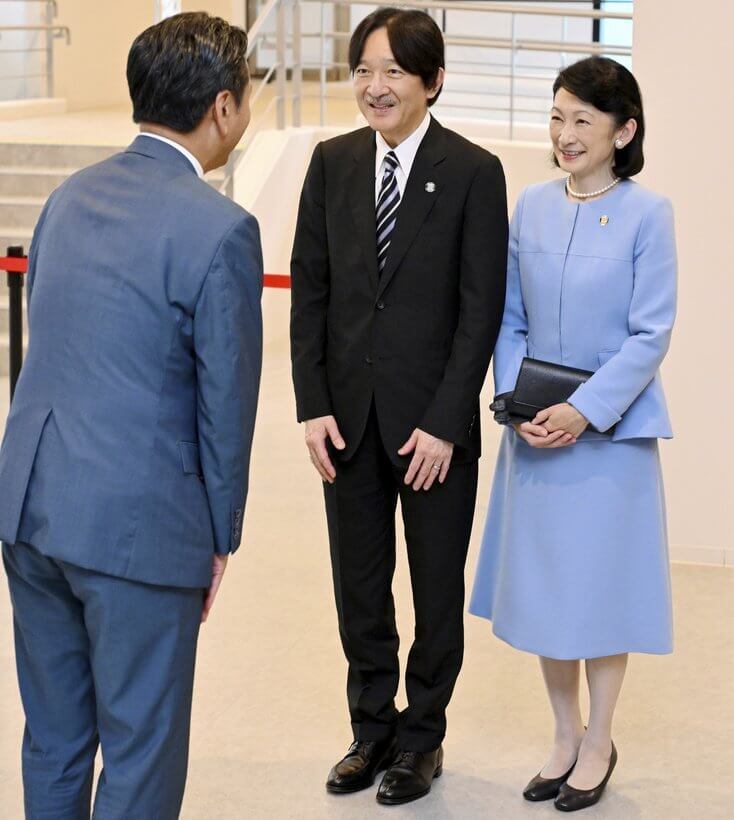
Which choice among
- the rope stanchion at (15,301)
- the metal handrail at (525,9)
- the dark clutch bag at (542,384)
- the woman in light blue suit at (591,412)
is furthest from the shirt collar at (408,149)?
the metal handrail at (525,9)

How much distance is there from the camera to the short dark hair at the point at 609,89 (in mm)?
2889

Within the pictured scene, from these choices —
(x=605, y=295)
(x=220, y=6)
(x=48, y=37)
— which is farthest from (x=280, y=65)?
(x=605, y=295)

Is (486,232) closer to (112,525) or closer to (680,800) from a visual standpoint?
(112,525)

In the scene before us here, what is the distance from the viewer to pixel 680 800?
3164 mm

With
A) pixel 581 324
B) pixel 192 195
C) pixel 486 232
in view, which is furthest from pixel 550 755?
pixel 192 195

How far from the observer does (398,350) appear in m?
2.98

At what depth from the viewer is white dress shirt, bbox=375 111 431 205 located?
299cm

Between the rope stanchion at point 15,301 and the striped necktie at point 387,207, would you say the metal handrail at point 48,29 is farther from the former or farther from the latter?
the striped necktie at point 387,207

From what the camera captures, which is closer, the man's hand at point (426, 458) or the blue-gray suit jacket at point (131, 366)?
the blue-gray suit jacket at point (131, 366)

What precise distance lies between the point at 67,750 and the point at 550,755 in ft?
4.60

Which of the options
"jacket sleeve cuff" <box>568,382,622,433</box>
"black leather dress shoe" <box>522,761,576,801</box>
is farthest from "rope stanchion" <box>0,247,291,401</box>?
"black leather dress shoe" <box>522,761,576,801</box>

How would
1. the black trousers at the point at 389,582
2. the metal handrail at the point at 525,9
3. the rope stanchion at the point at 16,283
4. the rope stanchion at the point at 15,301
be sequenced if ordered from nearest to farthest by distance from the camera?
1. the black trousers at the point at 389,582
2. the rope stanchion at the point at 16,283
3. the rope stanchion at the point at 15,301
4. the metal handrail at the point at 525,9

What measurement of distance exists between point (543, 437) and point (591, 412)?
0.12 meters

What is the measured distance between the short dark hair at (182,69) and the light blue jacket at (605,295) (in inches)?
40.1
